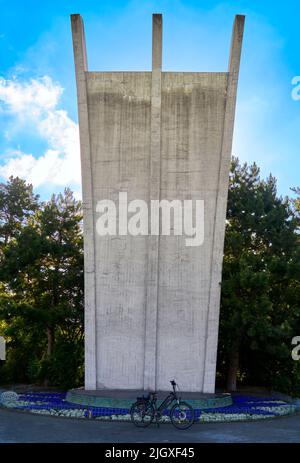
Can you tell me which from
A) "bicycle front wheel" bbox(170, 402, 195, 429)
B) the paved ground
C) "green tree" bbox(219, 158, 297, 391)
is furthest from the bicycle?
"green tree" bbox(219, 158, 297, 391)

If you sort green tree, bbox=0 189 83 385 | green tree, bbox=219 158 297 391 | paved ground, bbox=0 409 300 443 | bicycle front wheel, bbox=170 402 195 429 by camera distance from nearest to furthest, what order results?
paved ground, bbox=0 409 300 443
bicycle front wheel, bbox=170 402 195 429
green tree, bbox=219 158 297 391
green tree, bbox=0 189 83 385

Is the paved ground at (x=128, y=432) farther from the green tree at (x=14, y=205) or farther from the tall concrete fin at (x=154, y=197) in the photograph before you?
the green tree at (x=14, y=205)

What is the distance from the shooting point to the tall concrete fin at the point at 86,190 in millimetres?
16094

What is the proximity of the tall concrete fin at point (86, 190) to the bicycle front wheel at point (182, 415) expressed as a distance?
5.80 metres

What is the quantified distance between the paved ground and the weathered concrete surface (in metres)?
4.54

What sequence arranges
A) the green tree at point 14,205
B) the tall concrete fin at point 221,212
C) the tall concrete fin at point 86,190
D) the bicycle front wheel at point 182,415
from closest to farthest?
1. the bicycle front wheel at point 182,415
2. the tall concrete fin at point 221,212
3. the tall concrete fin at point 86,190
4. the green tree at point 14,205

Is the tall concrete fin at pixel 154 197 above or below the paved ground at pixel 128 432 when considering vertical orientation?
above

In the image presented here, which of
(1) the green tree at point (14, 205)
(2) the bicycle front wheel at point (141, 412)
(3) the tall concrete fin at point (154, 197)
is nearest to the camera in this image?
(2) the bicycle front wheel at point (141, 412)

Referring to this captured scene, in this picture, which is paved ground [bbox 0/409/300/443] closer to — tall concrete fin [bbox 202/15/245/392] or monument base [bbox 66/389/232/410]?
monument base [bbox 66/389/232/410]

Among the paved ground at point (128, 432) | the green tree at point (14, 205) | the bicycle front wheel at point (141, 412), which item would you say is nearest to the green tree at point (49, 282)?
the green tree at point (14, 205)

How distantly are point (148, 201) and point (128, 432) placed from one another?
27.3ft

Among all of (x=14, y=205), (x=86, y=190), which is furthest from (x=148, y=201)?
(x=14, y=205)

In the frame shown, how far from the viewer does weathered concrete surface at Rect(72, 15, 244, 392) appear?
1596cm

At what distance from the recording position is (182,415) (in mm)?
10711
